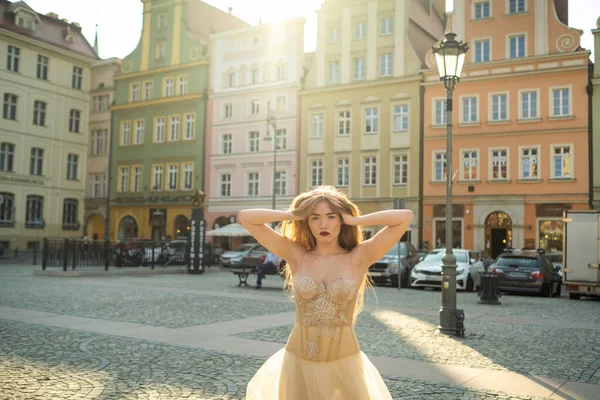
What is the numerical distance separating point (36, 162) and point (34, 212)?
4.17 m

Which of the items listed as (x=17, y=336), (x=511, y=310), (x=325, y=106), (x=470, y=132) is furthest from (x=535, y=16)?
(x=17, y=336)

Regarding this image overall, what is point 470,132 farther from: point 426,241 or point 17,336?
point 17,336

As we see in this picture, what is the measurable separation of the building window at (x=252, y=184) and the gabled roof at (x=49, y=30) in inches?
794

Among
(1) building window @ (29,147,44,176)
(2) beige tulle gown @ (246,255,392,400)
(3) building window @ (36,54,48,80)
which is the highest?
(3) building window @ (36,54,48,80)

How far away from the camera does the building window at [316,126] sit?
4431cm

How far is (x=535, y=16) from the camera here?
3675 cm

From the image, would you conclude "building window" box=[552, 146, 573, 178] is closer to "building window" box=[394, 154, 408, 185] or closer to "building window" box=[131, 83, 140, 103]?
"building window" box=[394, 154, 408, 185]

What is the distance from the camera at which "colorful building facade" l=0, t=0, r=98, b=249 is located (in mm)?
48656

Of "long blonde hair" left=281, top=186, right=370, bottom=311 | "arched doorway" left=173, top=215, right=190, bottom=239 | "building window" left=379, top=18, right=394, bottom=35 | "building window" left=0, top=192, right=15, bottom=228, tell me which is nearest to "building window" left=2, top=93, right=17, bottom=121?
"building window" left=0, top=192, right=15, bottom=228

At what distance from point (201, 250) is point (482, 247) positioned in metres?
17.1

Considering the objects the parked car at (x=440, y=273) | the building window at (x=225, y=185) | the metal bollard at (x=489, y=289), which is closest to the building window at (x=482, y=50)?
the parked car at (x=440, y=273)

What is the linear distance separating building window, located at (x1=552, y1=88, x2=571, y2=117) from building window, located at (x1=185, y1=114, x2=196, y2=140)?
26999 millimetres

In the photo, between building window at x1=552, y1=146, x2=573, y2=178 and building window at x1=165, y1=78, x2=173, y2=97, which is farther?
building window at x1=165, y1=78, x2=173, y2=97

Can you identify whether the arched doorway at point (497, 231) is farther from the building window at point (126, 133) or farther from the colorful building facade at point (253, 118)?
the building window at point (126, 133)
